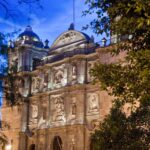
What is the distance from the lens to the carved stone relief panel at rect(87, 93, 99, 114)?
32969 millimetres

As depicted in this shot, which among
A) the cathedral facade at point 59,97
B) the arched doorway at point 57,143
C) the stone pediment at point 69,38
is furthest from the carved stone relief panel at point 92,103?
the stone pediment at point 69,38

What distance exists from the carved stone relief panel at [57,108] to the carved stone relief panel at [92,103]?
8.92 ft

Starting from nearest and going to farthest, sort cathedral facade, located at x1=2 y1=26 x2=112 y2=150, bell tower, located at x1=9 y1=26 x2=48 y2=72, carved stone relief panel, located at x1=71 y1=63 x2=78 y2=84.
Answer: cathedral facade, located at x1=2 y1=26 x2=112 y2=150 < carved stone relief panel, located at x1=71 y1=63 x2=78 y2=84 < bell tower, located at x1=9 y1=26 x2=48 y2=72

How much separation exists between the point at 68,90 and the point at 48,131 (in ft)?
13.3

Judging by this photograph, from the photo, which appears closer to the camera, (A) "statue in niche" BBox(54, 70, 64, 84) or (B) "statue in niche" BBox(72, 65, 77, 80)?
(B) "statue in niche" BBox(72, 65, 77, 80)

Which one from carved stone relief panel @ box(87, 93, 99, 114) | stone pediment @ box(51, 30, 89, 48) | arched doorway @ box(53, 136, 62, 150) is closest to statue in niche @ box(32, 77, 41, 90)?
stone pediment @ box(51, 30, 89, 48)

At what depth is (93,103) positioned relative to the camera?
3328 cm

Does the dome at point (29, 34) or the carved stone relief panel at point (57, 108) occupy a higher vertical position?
the dome at point (29, 34)

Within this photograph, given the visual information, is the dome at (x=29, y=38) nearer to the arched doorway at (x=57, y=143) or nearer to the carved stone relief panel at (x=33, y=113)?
the carved stone relief panel at (x=33, y=113)

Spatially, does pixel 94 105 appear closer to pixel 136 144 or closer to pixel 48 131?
pixel 48 131

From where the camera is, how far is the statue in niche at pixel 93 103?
33.0 metres

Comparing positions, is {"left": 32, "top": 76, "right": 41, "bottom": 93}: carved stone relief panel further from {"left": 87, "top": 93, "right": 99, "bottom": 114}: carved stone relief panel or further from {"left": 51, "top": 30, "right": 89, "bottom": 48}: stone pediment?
{"left": 87, "top": 93, "right": 99, "bottom": 114}: carved stone relief panel

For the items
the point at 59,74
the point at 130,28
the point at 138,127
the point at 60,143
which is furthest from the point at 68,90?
the point at 130,28

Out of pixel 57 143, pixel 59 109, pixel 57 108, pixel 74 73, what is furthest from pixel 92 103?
pixel 57 143
